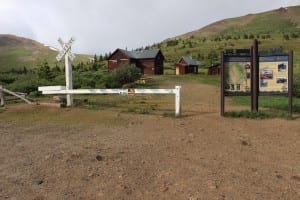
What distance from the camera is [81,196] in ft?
16.9

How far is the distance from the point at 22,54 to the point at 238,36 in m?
58.2

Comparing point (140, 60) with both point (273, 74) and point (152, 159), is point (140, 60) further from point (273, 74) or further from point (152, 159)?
point (152, 159)

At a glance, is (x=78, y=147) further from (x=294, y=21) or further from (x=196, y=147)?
(x=294, y=21)

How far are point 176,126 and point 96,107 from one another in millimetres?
5199

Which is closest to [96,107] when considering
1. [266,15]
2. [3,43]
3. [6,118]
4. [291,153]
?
[6,118]

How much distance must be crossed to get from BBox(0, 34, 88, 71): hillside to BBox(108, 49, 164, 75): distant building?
29.9 m

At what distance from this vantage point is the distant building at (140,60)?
5291 cm

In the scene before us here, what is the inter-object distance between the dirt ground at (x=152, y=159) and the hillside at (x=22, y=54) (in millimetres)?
72057

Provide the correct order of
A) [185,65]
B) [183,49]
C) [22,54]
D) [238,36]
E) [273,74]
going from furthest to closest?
[238,36] → [22,54] → [183,49] → [185,65] → [273,74]

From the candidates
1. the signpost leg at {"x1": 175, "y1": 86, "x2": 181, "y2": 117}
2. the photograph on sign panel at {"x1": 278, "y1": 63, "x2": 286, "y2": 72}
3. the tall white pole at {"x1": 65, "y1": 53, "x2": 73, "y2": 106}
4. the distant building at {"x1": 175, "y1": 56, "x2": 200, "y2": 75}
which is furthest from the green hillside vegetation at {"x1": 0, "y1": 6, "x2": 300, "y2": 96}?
the signpost leg at {"x1": 175, "y1": 86, "x2": 181, "y2": 117}

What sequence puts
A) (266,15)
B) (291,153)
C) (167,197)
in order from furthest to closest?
(266,15) < (291,153) < (167,197)

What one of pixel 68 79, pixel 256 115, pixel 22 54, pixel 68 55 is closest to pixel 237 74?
pixel 256 115

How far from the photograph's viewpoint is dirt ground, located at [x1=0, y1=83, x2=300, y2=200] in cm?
530

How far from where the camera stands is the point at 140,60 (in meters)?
55.5
